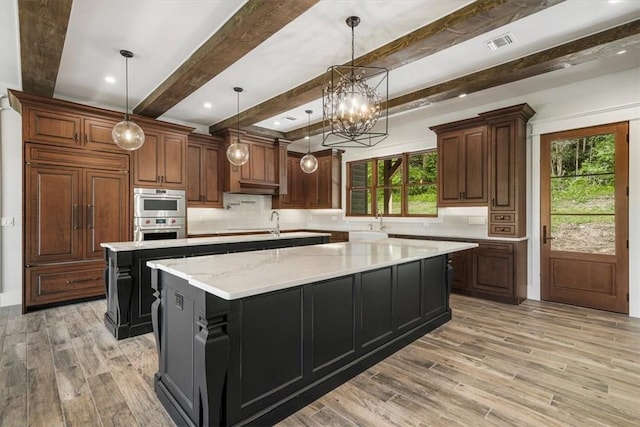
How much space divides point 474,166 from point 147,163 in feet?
16.0

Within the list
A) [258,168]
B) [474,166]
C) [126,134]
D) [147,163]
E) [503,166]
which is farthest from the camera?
[258,168]

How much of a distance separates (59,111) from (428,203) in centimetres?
566

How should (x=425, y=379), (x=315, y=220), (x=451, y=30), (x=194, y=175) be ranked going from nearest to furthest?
(x=425, y=379), (x=451, y=30), (x=194, y=175), (x=315, y=220)

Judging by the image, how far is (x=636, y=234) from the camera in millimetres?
3758

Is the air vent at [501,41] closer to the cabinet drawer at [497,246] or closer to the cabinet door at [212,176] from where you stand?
the cabinet drawer at [497,246]

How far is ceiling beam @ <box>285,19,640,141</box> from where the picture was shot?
9.33ft

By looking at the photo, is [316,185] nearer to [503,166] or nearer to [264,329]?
[503,166]

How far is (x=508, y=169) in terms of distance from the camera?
172 inches

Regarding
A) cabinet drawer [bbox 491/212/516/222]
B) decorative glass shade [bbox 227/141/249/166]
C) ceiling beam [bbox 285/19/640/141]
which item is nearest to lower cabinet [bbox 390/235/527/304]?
cabinet drawer [bbox 491/212/516/222]

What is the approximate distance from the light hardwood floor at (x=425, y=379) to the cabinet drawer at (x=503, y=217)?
1380 millimetres

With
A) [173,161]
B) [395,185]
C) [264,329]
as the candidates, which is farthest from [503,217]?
[173,161]

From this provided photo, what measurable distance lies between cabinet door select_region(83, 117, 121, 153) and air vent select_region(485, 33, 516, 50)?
4.80 m

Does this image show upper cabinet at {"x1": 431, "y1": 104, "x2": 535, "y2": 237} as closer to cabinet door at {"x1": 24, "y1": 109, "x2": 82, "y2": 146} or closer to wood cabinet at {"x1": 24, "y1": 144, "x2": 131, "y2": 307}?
wood cabinet at {"x1": 24, "y1": 144, "x2": 131, "y2": 307}

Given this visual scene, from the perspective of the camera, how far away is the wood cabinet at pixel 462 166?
4.62 metres
